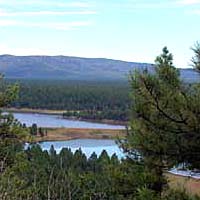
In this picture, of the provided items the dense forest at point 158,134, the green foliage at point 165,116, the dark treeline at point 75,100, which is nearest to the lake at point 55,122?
the dark treeline at point 75,100

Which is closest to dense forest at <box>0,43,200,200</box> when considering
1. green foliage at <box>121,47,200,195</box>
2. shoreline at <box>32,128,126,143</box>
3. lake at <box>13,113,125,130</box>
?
green foliage at <box>121,47,200,195</box>

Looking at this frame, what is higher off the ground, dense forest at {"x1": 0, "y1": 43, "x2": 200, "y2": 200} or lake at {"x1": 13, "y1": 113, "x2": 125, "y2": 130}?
dense forest at {"x1": 0, "y1": 43, "x2": 200, "y2": 200}

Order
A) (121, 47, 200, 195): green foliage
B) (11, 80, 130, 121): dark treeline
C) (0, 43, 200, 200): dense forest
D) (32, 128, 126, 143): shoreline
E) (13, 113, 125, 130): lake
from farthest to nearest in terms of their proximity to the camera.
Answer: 1. (11, 80, 130, 121): dark treeline
2. (13, 113, 125, 130): lake
3. (32, 128, 126, 143): shoreline
4. (121, 47, 200, 195): green foliage
5. (0, 43, 200, 200): dense forest

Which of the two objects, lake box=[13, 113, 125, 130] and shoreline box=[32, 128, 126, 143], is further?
lake box=[13, 113, 125, 130]

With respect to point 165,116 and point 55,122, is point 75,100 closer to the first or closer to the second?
point 55,122

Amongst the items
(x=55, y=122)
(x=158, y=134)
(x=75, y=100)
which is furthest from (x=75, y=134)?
(x=158, y=134)

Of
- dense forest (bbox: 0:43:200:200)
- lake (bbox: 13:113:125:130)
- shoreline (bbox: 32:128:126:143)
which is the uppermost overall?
dense forest (bbox: 0:43:200:200)

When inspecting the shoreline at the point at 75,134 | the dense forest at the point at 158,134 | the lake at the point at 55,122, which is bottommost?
the lake at the point at 55,122

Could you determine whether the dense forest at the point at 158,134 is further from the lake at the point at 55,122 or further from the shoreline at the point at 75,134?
the lake at the point at 55,122

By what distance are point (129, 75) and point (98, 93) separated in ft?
265

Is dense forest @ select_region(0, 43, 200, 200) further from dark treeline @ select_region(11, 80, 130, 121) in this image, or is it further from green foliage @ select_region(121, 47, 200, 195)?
dark treeline @ select_region(11, 80, 130, 121)

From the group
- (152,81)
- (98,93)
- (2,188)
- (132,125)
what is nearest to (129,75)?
(152,81)

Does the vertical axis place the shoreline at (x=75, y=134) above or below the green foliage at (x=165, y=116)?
below

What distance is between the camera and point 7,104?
45.0 ft
